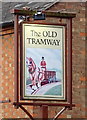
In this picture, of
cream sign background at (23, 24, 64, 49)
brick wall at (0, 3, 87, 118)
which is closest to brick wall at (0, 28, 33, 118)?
brick wall at (0, 3, 87, 118)

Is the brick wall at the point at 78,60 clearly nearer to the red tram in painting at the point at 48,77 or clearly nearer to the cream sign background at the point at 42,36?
the cream sign background at the point at 42,36

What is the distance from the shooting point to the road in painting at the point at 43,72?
28.8ft

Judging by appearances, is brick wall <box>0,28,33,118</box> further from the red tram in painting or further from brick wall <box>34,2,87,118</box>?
the red tram in painting

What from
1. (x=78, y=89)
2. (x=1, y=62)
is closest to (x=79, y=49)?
(x=78, y=89)

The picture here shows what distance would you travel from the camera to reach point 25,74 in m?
8.78

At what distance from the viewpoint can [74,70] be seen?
11.7 m

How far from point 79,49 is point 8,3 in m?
2.10

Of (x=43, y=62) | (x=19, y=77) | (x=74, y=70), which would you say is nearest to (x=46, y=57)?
(x=43, y=62)

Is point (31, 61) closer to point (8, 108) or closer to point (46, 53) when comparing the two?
point (46, 53)

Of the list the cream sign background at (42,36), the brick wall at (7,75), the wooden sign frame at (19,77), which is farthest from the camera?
the brick wall at (7,75)

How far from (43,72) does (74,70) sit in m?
2.95

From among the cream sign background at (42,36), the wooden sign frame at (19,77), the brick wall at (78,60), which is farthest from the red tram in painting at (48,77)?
the brick wall at (78,60)

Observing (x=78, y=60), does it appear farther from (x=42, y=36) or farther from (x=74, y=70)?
(x=42, y=36)

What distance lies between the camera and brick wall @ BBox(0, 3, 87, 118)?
11680 mm
